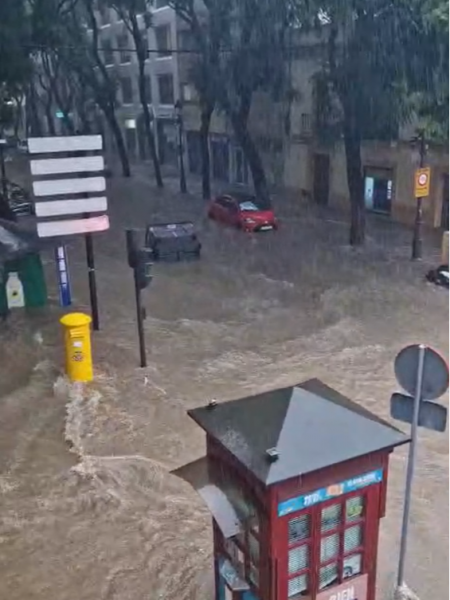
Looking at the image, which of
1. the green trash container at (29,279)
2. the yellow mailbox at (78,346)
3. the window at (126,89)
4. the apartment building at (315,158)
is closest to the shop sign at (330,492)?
the yellow mailbox at (78,346)

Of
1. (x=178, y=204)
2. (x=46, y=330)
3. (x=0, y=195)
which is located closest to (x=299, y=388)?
(x=46, y=330)

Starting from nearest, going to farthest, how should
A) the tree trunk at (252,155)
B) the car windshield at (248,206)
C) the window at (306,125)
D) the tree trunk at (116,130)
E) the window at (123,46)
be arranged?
the car windshield at (248,206) → the tree trunk at (252,155) → the window at (306,125) → the tree trunk at (116,130) → the window at (123,46)

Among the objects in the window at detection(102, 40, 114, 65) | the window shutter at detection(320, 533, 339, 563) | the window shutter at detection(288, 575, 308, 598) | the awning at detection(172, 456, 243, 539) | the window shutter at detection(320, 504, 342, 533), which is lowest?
the window shutter at detection(288, 575, 308, 598)

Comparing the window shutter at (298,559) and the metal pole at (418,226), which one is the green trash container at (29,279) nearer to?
the metal pole at (418,226)

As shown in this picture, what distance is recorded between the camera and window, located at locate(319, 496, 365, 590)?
16.4 feet

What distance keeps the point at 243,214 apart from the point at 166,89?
23366 mm

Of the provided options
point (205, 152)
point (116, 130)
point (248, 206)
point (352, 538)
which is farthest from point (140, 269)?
point (116, 130)

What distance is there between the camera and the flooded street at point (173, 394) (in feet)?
23.0

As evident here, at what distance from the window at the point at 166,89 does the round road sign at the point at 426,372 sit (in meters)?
39.8

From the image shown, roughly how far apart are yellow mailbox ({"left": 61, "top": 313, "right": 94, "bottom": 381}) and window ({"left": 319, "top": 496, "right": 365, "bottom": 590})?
6468mm

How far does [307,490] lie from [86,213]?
881 centimetres

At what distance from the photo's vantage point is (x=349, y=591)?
17.7 ft

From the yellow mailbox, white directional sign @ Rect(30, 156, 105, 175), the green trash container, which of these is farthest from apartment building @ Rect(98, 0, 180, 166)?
the yellow mailbox

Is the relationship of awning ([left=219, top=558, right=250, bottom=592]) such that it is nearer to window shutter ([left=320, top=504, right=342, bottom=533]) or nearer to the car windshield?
window shutter ([left=320, top=504, right=342, bottom=533])
